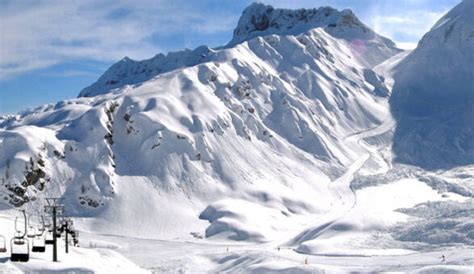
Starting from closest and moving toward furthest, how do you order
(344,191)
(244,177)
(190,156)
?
(244,177), (190,156), (344,191)

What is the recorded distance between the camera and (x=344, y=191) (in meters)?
135

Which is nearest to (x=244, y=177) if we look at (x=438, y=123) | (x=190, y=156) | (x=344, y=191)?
(x=190, y=156)

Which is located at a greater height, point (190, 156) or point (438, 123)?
point (438, 123)

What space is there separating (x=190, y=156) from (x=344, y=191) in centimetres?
3760

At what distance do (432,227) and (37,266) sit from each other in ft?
208

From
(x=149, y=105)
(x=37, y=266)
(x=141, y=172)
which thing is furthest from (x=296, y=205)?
(x=37, y=266)

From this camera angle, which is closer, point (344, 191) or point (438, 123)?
point (344, 191)

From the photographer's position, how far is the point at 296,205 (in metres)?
120

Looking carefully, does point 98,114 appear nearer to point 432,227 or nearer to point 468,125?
point 432,227

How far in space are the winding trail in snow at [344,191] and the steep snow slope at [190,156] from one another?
266 cm

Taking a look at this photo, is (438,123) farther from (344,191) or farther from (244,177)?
(244,177)

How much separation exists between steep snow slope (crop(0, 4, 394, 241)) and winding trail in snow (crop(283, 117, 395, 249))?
2655 millimetres

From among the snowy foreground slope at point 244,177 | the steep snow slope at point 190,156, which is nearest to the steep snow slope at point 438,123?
the snowy foreground slope at point 244,177

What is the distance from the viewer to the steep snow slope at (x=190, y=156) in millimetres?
110812
